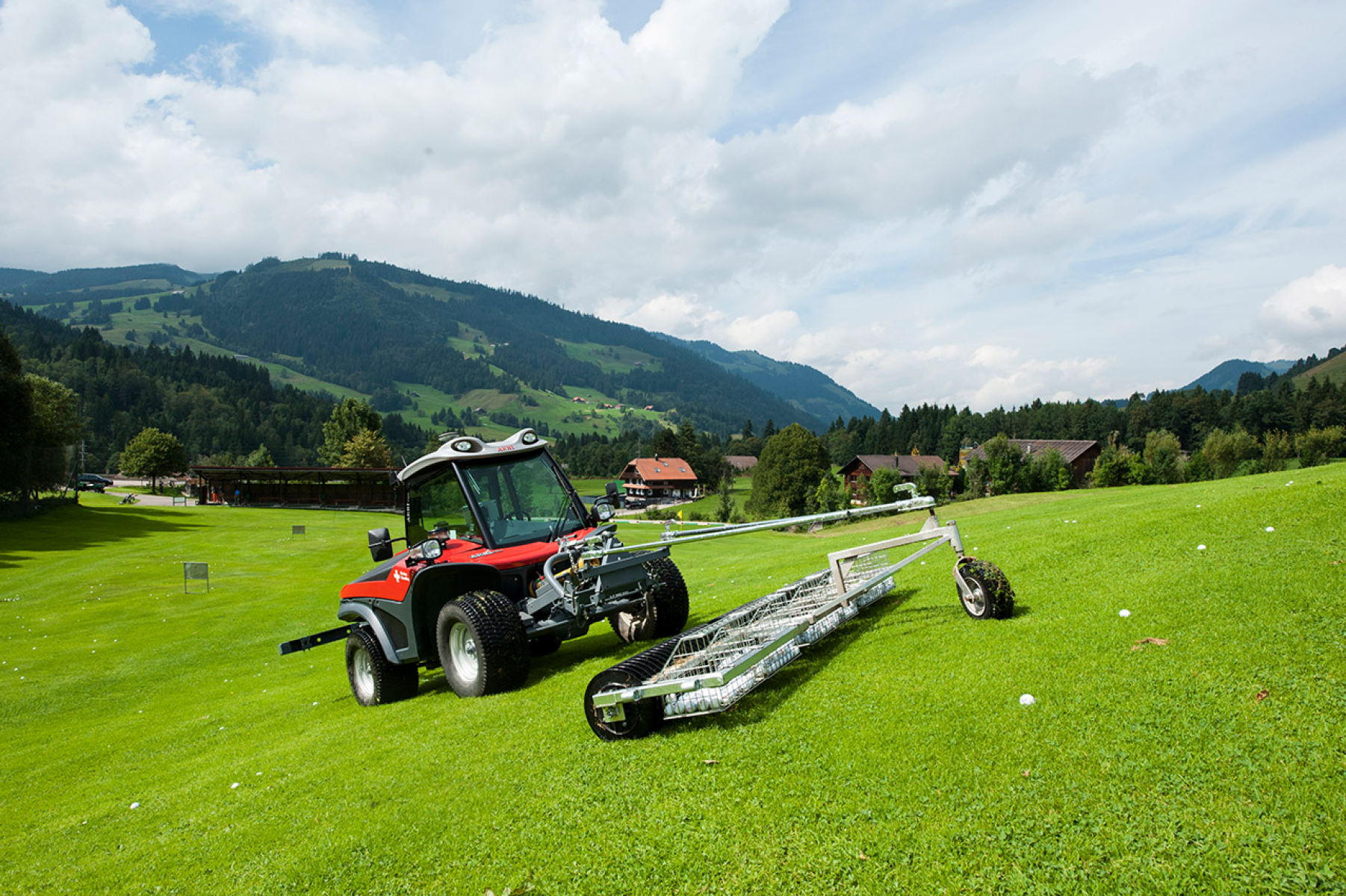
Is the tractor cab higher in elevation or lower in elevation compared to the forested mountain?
lower

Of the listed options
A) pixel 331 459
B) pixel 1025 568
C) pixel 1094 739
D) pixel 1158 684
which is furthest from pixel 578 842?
pixel 331 459

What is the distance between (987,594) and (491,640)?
17.8ft

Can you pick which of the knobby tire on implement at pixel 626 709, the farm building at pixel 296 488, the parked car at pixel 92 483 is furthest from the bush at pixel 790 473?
the parked car at pixel 92 483

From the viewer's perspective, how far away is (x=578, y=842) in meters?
4.10

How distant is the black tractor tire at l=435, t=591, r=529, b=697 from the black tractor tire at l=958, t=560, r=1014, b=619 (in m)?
5.01

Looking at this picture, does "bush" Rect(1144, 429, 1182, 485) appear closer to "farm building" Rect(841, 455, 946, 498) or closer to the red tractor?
"farm building" Rect(841, 455, 946, 498)

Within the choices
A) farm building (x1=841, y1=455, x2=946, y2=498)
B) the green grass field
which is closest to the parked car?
farm building (x1=841, y1=455, x2=946, y2=498)

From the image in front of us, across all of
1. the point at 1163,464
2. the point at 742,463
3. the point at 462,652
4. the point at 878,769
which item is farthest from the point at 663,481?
the point at 878,769

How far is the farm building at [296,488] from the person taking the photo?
237 ft

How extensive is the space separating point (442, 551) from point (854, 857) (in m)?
7.04

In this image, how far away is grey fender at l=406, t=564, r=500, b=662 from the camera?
8.58 metres

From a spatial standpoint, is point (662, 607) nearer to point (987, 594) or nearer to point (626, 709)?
point (626, 709)

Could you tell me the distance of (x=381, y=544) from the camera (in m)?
10.6

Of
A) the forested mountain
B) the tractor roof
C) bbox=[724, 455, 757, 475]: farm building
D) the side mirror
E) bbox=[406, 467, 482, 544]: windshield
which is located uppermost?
the forested mountain
